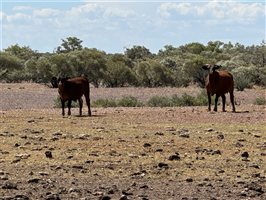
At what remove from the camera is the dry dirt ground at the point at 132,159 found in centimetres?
1220

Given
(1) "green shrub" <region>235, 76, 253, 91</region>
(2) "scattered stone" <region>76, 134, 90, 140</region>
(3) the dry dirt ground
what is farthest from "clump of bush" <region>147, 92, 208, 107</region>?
(2) "scattered stone" <region>76, 134, 90, 140</region>

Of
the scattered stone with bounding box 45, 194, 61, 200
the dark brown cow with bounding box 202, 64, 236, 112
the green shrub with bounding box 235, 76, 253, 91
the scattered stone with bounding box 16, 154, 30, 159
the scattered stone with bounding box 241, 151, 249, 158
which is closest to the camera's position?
the scattered stone with bounding box 45, 194, 61, 200

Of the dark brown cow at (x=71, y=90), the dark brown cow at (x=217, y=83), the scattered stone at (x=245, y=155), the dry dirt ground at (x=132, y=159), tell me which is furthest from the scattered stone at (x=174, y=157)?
the dark brown cow at (x=217, y=83)

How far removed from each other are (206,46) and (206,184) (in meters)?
106

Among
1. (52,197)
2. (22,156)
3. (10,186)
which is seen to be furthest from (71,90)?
(52,197)

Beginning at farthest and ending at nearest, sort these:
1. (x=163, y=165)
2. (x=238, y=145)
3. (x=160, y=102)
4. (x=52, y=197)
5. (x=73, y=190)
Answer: (x=160, y=102), (x=238, y=145), (x=163, y=165), (x=73, y=190), (x=52, y=197)

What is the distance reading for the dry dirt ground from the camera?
1220cm

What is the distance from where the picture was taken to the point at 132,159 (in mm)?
15172

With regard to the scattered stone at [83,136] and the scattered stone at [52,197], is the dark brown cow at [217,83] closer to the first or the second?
the scattered stone at [83,136]

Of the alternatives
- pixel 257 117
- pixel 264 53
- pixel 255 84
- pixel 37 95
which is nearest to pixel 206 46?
pixel 264 53

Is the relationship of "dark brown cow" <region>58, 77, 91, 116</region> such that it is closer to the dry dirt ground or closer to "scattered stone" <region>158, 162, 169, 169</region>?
the dry dirt ground

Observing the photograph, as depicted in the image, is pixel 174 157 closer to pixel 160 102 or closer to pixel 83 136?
pixel 83 136

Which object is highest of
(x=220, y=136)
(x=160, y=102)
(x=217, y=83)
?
(x=217, y=83)

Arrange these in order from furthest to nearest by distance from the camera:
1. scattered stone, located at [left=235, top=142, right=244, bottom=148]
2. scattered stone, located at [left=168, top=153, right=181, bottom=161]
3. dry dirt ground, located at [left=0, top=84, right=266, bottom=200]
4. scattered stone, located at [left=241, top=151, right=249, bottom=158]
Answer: scattered stone, located at [left=235, top=142, right=244, bottom=148]
scattered stone, located at [left=241, top=151, right=249, bottom=158]
scattered stone, located at [left=168, top=153, right=181, bottom=161]
dry dirt ground, located at [left=0, top=84, right=266, bottom=200]
